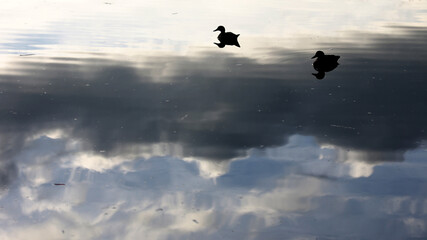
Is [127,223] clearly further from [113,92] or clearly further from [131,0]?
[131,0]

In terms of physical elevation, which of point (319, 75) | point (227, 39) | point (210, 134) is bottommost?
point (210, 134)

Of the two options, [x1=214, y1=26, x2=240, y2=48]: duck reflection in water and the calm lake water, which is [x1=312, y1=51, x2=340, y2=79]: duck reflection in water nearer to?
the calm lake water

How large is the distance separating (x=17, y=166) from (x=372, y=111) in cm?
579

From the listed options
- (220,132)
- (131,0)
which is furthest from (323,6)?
(220,132)

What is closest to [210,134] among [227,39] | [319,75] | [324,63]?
[319,75]

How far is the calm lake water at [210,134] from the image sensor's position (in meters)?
6.99

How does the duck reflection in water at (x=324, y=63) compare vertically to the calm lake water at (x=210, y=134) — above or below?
above

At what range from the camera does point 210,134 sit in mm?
9742

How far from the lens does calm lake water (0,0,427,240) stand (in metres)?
6.99

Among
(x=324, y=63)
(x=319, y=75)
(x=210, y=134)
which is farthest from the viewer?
(x=324, y=63)

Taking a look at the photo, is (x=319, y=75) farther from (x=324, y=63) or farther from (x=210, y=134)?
(x=210, y=134)

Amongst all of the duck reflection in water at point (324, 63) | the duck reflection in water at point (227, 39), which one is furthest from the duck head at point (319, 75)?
the duck reflection in water at point (227, 39)

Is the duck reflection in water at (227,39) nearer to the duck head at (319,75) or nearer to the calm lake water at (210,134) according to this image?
the calm lake water at (210,134)

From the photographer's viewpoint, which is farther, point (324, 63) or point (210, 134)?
point (324, 63)
